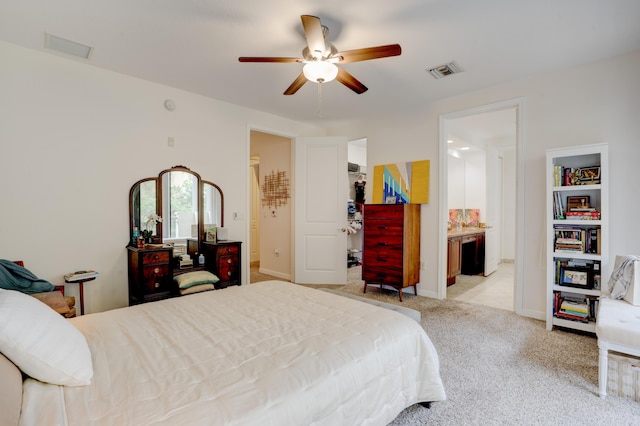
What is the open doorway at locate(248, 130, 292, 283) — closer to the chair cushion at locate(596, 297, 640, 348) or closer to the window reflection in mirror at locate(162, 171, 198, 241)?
the window reflection in mirror at locate(162, 171, 198, 241)

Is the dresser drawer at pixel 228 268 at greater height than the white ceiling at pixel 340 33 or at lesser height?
lesser

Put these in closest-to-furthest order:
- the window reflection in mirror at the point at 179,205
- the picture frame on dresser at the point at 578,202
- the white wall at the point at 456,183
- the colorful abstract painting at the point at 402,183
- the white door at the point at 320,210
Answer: the picture frame on dresser at the point at 578,202 < the window reflection in mirror at the point at 179,205 < the colorful abstract painting at the point at 402,183 < the white door at the point at 320,210 < the white wall at the point at 456,183

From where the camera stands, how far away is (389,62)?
2967 mm

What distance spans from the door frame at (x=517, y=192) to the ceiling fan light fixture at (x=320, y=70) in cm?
225

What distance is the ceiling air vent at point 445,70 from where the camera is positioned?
9.99 ft

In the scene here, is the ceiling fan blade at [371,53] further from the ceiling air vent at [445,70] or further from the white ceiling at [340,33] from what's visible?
the ceiling air vent at [445,70]

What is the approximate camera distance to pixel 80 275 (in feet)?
9.47

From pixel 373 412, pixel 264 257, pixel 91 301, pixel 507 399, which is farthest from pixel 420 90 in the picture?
pixel 91 301

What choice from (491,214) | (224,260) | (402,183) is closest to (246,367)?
(224,260)

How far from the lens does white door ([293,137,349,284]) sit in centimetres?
489

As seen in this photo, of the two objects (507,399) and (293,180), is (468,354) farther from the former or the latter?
(293,180)

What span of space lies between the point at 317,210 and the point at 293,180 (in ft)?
2.16

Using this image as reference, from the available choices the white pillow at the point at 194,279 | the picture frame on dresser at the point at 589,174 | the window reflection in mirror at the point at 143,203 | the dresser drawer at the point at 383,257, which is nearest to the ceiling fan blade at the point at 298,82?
the window reflection in mirror at the point at 143,203

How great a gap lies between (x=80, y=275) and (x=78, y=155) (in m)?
1.20
